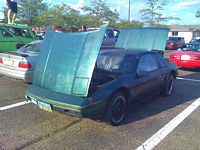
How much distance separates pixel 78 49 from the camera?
411cm

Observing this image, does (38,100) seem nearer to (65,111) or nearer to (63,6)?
(65,111)

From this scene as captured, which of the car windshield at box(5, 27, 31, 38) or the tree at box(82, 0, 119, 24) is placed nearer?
the car windshield at box(5, 27, 31, 38)

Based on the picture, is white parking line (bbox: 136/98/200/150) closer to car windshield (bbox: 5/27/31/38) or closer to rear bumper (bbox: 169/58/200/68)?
rear bumper (bbox: 169/58/200/68)

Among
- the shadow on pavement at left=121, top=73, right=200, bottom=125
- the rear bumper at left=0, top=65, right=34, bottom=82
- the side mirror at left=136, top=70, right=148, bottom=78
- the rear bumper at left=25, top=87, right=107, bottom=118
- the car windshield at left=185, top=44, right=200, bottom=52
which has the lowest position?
the shadow on pavement at left=121, top=73, right=200, bottom=125

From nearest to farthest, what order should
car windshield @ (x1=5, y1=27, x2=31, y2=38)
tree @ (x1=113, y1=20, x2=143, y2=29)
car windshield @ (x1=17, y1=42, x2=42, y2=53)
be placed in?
car windshield @ (x1=17, y1=42, x2=42, y2=53) → car windshield @ (x1=5, y1=27, x2=31, y2=38) → tree @ (x1=113, y1=20, x2=143, y2=29)

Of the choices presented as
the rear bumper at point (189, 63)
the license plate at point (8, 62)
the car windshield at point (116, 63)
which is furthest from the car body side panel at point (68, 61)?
the rear bumper at point (189, 63)

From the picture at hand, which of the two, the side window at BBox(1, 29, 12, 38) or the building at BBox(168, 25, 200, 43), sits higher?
the building at BBox(168, 25, 200, 43)

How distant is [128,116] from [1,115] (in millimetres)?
2602

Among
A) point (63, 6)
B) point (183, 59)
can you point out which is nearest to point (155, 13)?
point (63, 6)

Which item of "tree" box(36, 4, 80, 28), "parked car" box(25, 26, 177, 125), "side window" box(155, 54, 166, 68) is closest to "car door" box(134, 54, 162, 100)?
"parked car" box(25, 26, 177, 125)

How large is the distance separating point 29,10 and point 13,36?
3183 centimetres

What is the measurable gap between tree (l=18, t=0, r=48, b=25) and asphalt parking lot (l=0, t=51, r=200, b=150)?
3569 centimetres

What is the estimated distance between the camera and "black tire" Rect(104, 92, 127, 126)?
416cm

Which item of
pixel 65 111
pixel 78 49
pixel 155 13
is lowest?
pixel 65 111
